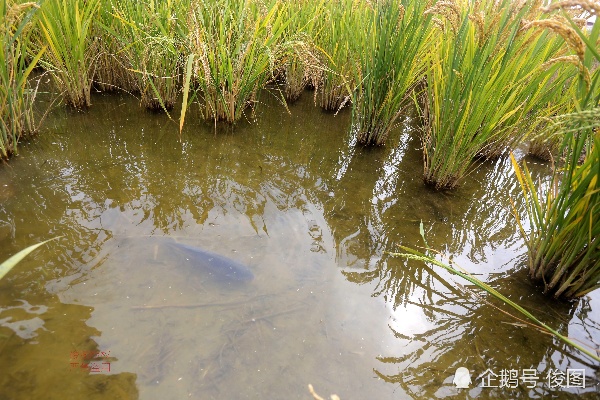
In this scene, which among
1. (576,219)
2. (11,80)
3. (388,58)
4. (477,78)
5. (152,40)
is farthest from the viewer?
(152,40)

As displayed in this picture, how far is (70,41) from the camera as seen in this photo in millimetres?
2188

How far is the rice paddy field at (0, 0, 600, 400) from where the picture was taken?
1.11 metres

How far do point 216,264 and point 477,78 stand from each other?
1.42 meters

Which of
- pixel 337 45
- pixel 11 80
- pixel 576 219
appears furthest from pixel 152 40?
pixel 576 219

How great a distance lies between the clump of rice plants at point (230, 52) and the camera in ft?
7.06

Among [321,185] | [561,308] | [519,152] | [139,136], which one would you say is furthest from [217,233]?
[519,152]

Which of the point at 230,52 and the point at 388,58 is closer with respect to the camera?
the point at 388,58

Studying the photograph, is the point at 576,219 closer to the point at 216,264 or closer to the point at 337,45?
the point at 216,264

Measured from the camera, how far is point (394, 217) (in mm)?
1848

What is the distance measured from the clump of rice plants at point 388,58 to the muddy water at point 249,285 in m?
0.40

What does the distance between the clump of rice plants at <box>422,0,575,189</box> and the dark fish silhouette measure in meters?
1.22

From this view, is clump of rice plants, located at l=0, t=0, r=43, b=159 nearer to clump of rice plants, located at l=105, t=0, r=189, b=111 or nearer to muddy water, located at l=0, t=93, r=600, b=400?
muddy water, located at l=0, t=93, r=600, b=400

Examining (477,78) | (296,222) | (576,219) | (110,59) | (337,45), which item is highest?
(477,78)

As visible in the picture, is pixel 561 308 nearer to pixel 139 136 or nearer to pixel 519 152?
pixel 519 152
